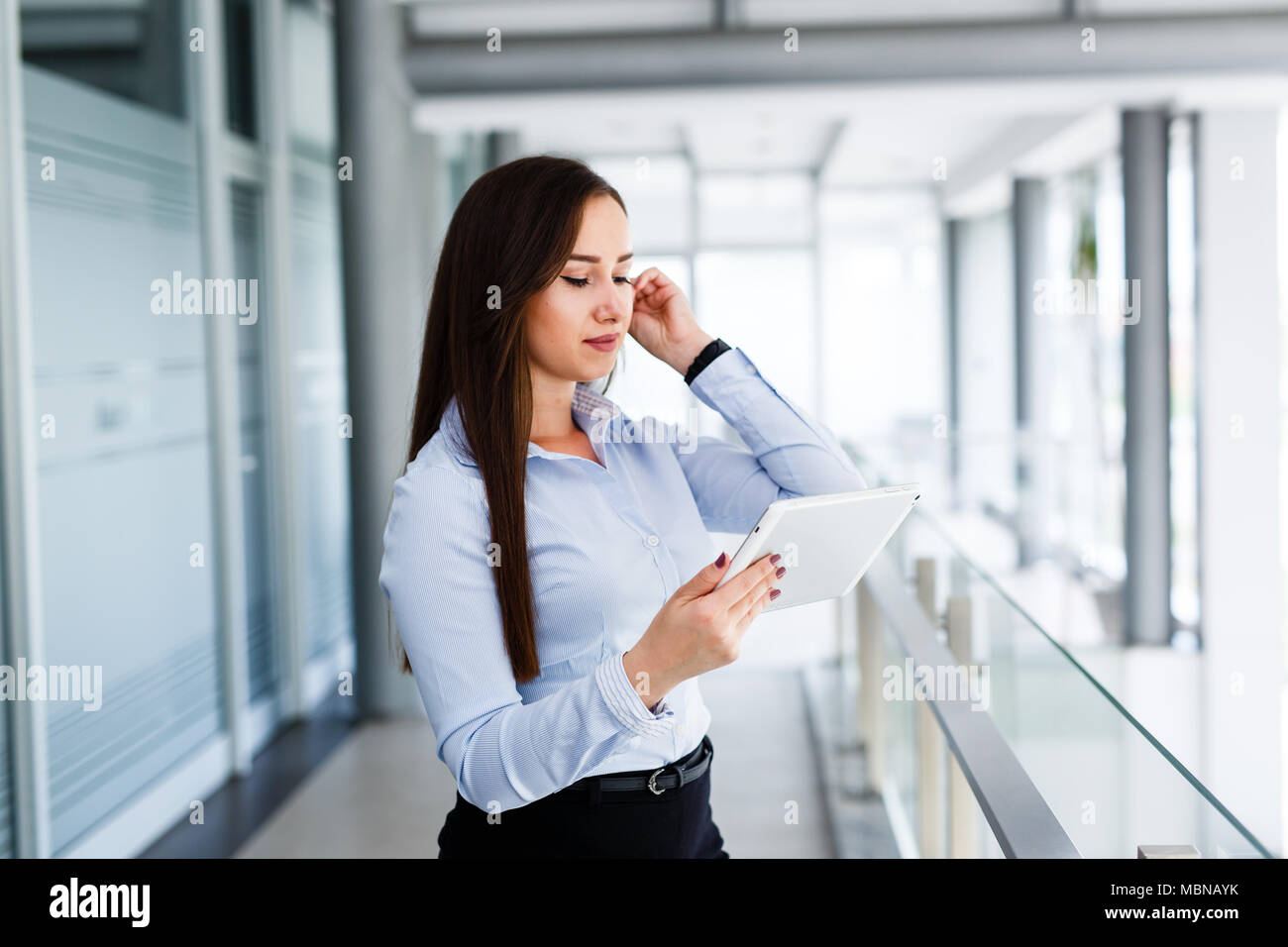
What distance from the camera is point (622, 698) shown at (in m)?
1.20

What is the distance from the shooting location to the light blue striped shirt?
1.23 m

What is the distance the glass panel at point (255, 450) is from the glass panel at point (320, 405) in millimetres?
237

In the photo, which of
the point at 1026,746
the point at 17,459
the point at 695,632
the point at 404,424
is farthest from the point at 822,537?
the point at 404,424

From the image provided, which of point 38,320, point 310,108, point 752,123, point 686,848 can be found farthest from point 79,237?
point 752,123

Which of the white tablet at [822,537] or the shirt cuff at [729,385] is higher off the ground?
the shirt cuff at [729,385]

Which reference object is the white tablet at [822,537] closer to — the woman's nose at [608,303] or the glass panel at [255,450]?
the woman's nose at [608,303]

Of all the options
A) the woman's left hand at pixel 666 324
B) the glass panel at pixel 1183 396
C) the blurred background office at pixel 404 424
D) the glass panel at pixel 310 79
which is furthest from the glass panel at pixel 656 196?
the woman's left hand at pixel 666 324

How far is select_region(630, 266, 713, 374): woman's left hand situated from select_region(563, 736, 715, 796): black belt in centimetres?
59

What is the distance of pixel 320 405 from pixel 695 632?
4581 millimetres

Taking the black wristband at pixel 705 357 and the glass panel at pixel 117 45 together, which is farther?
the glass panel at pixel 117 45

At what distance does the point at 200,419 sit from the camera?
13.3 ft

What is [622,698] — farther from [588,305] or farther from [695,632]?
[588,305]

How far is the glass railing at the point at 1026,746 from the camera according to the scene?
110 centimetres

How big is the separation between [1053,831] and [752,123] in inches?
304
